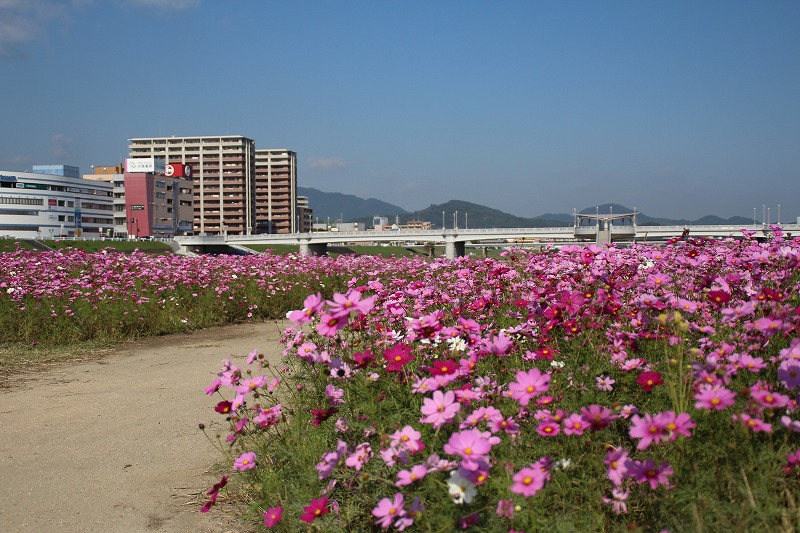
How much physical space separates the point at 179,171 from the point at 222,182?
995cm

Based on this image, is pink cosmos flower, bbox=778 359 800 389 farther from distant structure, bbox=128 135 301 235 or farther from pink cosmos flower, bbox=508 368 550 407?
distant structure, bbox=128 135 301 235

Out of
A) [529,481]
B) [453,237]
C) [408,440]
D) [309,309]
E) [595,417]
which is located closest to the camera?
[529,481]

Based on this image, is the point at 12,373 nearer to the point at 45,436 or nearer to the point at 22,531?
the point at 45,436

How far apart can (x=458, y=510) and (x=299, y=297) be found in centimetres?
1011

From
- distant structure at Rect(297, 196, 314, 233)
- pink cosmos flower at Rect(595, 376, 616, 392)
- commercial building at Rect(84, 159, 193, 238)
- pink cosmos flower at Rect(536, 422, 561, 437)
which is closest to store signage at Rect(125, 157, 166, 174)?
commercial building at Rect(84, 159, 193, 238)

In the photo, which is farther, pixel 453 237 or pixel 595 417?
pixel 453 237

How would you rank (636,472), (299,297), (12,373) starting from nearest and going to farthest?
1. (636,472)
2. (12,373)
3. (299,297)

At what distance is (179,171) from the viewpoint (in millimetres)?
124312

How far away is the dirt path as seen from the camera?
3479 mm

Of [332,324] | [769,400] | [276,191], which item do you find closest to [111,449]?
[332,324]

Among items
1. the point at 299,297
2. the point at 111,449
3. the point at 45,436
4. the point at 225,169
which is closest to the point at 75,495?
the point at 111,449

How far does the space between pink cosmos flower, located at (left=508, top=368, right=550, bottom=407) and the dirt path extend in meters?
1.79

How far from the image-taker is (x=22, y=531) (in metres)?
3.29

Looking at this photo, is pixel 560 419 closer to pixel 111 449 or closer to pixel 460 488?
pixel 460 488
